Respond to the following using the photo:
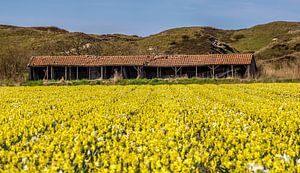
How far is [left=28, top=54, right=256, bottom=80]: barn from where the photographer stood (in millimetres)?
54000

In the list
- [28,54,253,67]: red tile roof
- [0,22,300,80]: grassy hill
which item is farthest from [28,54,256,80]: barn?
[0,22,300,80]: grassy hill

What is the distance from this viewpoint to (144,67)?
184ft

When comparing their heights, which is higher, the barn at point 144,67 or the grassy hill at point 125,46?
the grassy hill at point 125,46

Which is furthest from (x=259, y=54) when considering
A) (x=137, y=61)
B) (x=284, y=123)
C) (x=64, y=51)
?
(x=284, y=123)

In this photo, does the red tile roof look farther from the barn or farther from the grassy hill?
the grassy hill

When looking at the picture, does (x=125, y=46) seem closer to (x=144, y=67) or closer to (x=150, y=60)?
(x=150, y=60)

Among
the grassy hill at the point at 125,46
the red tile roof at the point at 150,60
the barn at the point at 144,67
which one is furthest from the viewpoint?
the grassy hill at the point at 125,46

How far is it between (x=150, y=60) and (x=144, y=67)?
3.46 feet

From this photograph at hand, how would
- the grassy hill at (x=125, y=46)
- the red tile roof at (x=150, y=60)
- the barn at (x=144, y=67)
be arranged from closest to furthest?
the red tile roof at (x=150, y=60) → the barn at (x=144, y=67) → the grassy hill at (x=125, y=46)

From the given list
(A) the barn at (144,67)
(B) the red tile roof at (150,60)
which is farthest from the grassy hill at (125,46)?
(B) the red tile roof at (150,60)

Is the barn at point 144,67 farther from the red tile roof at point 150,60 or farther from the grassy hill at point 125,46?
the grassy hill at point 125,46

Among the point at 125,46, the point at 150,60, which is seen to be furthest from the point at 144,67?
the point at 125,46

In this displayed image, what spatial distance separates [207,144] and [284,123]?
3085mm

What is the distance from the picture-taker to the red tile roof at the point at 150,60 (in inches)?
2117
